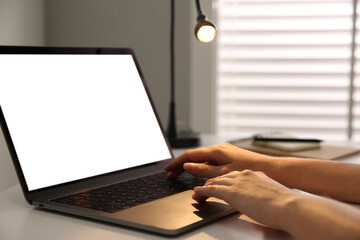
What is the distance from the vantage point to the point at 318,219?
60cm

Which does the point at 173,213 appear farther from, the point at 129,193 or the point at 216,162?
the point at 216,162

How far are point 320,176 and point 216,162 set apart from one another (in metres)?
0.19

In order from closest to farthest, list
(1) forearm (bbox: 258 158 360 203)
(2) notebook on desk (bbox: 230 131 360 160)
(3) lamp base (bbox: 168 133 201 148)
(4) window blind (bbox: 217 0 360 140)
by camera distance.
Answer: (1) forearm (bbox: 258 158 360 203), (2) notebook on desk (bbox: 230 131 360 160), (3) lamp base (bbox: 168 133 201 148), (4) window blind (bbox: 217 0 360 140)

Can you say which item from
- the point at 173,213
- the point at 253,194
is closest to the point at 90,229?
the point at 173,213

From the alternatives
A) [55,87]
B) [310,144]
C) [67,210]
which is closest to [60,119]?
[55,87]

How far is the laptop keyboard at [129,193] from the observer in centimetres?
74

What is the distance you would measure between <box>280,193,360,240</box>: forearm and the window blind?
1460 mm

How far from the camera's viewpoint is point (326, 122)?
6.81 ft

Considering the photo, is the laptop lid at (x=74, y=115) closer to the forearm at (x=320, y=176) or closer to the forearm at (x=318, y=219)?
the forearm at (x=320, y=176)

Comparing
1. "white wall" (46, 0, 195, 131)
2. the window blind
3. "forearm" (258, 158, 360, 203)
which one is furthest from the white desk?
the window blind

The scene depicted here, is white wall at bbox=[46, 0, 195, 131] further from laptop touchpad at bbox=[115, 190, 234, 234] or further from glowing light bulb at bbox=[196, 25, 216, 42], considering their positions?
laptop touchpad at bbox=[115, 190, 234, 234]

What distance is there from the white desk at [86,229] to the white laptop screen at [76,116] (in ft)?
0.24

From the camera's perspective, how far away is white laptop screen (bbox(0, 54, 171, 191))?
811mm

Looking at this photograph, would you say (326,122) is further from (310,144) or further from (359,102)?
(310,144)
